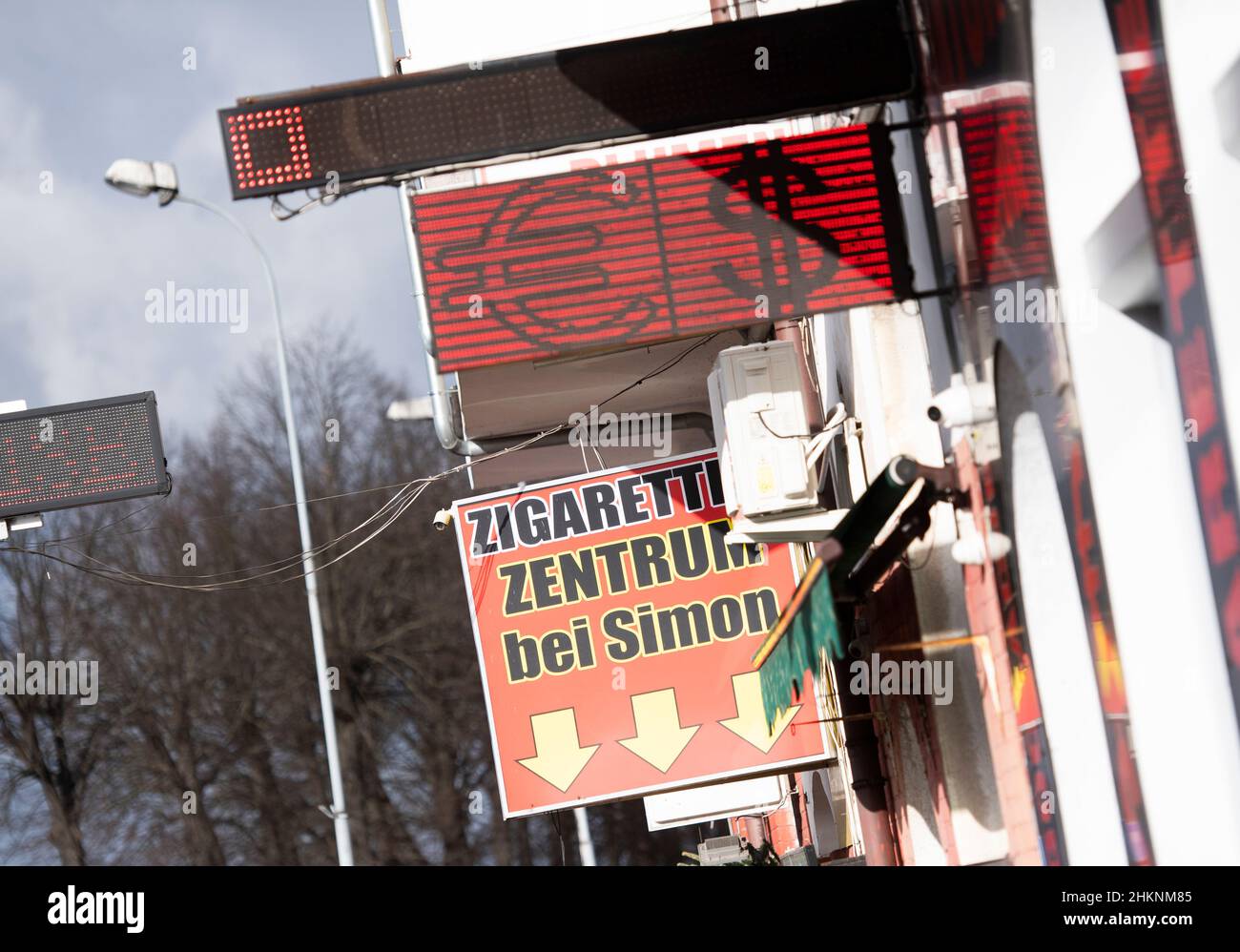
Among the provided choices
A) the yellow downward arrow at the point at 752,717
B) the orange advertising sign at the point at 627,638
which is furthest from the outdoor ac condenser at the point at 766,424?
the yellow downward arrow at the point at 752,717

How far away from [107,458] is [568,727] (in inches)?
157

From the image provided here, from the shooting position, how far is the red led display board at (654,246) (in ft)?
23.0

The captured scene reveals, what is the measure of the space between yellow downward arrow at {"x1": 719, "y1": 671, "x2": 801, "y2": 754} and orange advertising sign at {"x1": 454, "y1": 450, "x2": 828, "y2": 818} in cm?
1

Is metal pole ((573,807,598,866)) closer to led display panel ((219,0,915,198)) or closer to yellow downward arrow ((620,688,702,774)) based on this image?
yellow downward arrow ((620,688,702,774))

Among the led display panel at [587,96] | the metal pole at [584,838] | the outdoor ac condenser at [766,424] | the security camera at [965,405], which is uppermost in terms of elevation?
the led display panel at [587,96]

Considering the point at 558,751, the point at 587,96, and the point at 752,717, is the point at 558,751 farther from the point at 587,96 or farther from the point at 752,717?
the point at 587,96

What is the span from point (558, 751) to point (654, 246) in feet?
16.7

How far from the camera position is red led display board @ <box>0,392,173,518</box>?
345 inches

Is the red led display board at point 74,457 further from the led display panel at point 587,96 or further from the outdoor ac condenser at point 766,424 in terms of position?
the outdoor ac condenser at point 766,424


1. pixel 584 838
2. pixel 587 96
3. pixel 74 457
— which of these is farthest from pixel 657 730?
pixel 584 838

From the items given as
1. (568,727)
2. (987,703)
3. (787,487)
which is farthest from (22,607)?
(987,703)

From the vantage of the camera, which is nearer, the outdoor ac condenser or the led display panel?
the led display panel

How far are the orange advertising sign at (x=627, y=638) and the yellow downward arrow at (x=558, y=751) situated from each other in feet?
0.03

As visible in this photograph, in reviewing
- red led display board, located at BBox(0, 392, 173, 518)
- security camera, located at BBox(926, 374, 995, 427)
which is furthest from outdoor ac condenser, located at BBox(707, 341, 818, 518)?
red led display board, located at BBox(0, 392, 173, 518)
